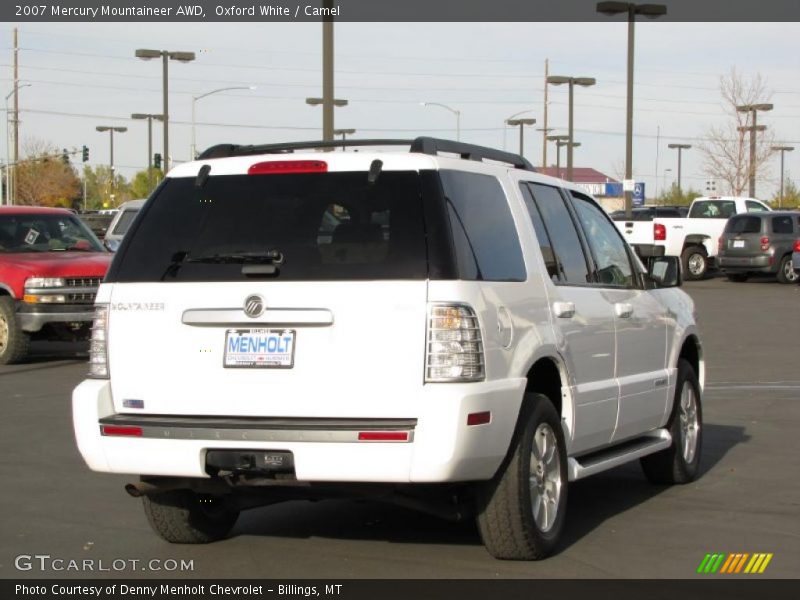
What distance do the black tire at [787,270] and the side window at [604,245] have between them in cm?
2901

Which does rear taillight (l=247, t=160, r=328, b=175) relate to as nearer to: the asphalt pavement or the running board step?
the asphalt pavement

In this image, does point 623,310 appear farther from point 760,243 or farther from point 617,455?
point 760,243

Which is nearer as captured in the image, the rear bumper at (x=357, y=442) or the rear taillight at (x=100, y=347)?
the rear bumper at (x=357, y=442)

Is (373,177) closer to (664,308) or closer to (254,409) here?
(254,409)

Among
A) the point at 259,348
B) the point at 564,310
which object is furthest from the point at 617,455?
the point at 259,348

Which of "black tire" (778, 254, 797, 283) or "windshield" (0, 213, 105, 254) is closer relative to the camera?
"windshield" (0, 213, 105, 254)

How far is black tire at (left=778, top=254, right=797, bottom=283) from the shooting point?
36594 millimetres

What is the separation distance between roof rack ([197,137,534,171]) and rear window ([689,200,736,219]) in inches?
1373

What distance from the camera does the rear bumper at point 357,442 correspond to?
606cm

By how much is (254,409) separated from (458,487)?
3.29 feet

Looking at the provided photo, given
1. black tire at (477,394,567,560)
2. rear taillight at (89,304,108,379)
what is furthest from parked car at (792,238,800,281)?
rear taillight at (89,304,108,379)

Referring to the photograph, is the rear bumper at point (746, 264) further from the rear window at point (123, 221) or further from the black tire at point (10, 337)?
the black tire at point (10, 337)
